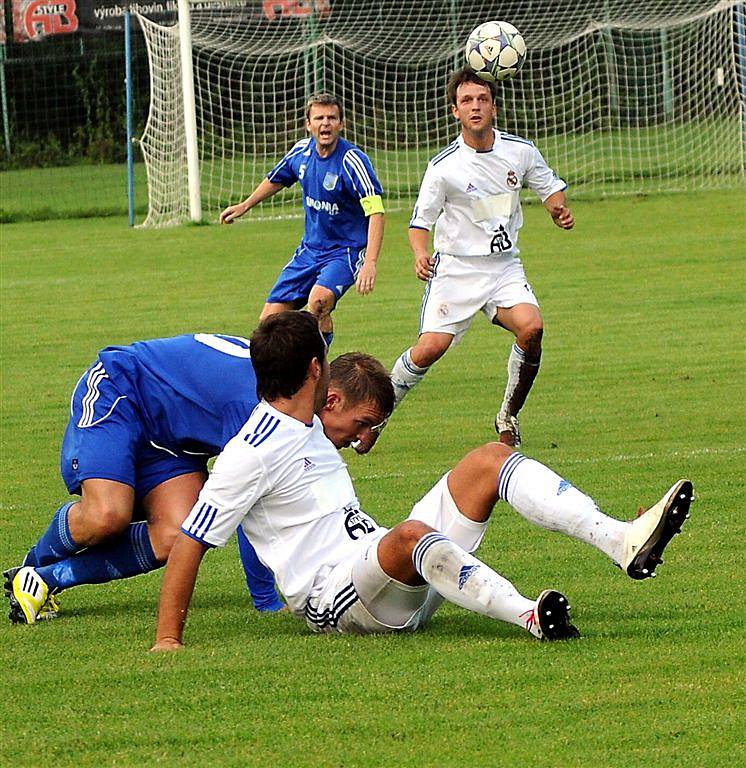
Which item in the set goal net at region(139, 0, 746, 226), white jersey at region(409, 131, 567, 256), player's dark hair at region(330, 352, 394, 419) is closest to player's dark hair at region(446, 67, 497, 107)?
white jersey at region(409, 131, 567, 256)

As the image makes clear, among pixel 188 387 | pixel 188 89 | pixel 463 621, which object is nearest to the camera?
pixel 463 621

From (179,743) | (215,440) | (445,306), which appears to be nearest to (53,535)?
(215,440)

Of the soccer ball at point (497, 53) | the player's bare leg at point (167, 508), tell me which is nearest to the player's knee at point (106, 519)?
the player's bare leg at point (167, 508)

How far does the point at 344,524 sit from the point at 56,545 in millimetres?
1266

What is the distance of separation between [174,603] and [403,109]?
22037 millimetres

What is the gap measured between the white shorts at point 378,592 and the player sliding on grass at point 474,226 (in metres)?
3.94

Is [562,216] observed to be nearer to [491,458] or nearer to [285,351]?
[491,458]

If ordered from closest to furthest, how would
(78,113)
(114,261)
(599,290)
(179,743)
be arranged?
(179,743), (599,290), (114,261), (78,113)

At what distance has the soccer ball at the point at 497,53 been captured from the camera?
10156 millimetres

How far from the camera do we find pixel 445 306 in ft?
29.2

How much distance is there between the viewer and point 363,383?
15.5 ft

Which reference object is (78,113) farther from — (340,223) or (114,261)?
(340,223)

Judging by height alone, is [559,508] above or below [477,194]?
below

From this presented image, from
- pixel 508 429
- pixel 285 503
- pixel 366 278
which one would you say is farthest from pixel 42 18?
pixel 285 503
